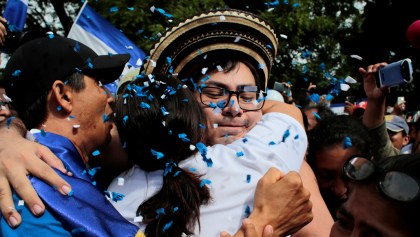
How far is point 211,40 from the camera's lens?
2.51 meters

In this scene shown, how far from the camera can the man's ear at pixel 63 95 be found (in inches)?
80.4

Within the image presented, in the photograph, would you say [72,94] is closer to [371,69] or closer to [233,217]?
[233,217]

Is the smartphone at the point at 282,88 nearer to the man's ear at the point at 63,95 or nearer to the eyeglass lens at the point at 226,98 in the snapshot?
the eyeglass lens at the point at 226,98

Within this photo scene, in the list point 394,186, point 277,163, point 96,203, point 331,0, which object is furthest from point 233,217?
point 331,0

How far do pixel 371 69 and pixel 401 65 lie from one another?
1.94 ft

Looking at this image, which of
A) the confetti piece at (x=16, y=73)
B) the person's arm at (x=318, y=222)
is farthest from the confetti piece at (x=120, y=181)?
the person's arm at (x=318, y=222)

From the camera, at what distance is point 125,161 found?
238 cm

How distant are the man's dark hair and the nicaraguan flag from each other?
10.6ft

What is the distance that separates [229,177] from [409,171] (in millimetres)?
772

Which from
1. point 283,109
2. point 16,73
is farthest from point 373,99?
point 16,73

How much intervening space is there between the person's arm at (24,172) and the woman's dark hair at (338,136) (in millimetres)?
1867

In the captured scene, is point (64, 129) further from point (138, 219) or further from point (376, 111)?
point (376, 111)

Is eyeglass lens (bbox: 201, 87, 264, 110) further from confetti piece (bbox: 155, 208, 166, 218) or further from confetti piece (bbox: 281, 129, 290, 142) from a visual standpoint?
confetti piece (bbox: 155, 208, 166, 218)

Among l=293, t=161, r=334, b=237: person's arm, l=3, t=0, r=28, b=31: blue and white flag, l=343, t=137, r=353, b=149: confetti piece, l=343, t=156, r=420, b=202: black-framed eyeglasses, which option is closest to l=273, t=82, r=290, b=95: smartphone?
l=343, t=137, r=353, b=149: confetti piece
